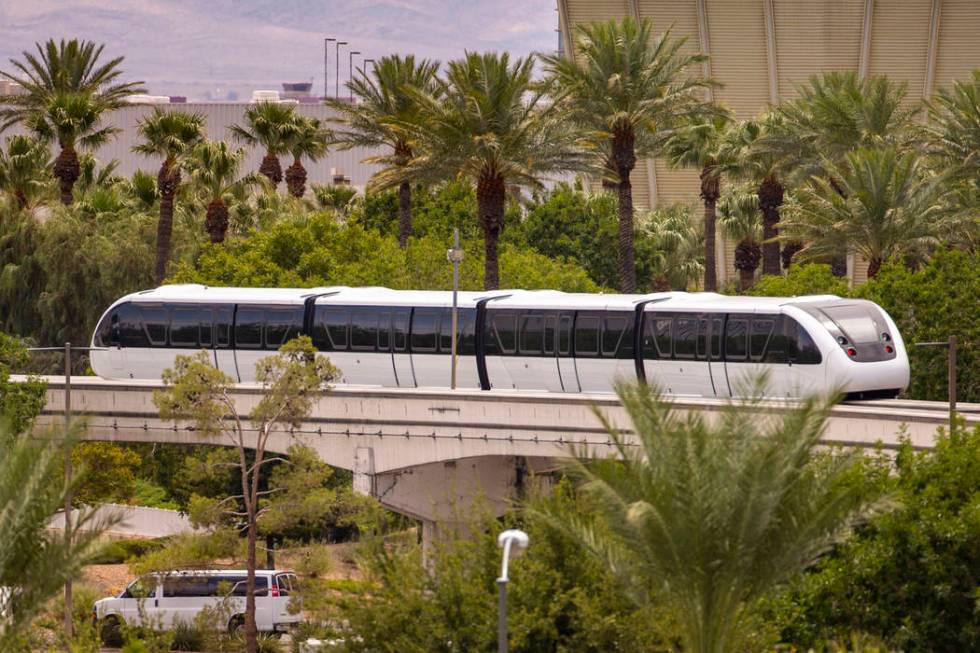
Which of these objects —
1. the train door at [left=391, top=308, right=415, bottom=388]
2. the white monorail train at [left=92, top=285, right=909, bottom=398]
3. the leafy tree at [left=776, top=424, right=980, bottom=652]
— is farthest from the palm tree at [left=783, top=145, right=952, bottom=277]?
the leafy tree at [left=776, top=424, right=980, bottom=652]

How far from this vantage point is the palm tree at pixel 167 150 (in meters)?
65.2

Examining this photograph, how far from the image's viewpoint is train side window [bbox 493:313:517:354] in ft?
135

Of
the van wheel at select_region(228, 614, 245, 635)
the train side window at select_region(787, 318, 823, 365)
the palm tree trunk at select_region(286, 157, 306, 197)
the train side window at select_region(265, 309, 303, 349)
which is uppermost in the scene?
the palm tree trunk at select_region(286, 157, 306, 197)

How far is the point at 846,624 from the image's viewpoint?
2694cm

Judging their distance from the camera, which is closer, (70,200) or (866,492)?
(866,492)

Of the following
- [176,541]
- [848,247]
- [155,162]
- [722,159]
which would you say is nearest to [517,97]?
[848,247]

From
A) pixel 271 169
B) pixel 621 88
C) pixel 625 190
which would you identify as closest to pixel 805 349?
pixel 621 88

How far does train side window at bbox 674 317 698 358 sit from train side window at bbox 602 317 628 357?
4.67ft

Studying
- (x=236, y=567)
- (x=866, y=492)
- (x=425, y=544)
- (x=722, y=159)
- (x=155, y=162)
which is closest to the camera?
(x=866, y=492)

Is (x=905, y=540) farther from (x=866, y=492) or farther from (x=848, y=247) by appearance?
(x=848, y=247)

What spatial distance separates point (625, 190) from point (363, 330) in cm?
1493

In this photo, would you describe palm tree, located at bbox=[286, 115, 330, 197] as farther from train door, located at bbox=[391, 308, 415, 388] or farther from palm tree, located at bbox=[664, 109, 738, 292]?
train door, located at bbox=[391, 308, 415, 388]

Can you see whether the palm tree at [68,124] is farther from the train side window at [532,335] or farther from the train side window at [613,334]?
the train side window at [613,334]

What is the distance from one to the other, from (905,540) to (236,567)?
84.9 feet
